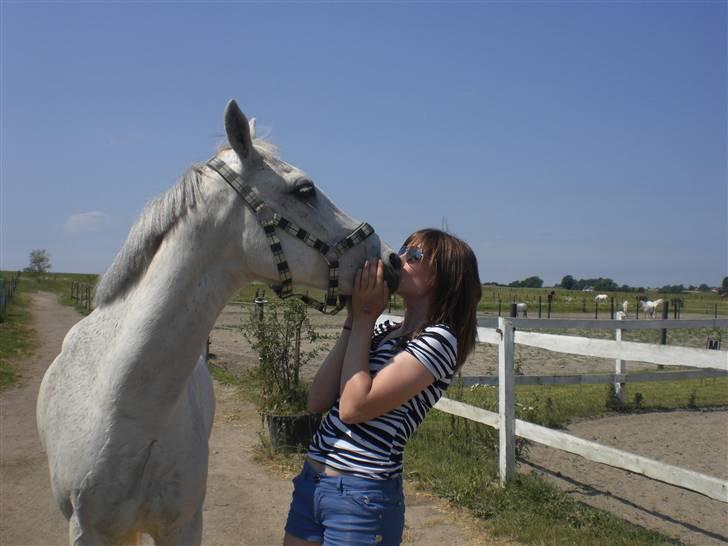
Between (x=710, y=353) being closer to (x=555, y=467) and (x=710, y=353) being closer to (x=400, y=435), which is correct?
(x=555, y=467)

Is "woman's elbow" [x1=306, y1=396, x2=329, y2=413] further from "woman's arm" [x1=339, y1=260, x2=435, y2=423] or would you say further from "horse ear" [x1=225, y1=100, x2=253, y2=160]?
"horse ear" [x1=225, y1=100, x2=253, y2=160]

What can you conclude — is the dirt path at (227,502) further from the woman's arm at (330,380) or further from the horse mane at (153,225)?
the horse mane at (153,225)

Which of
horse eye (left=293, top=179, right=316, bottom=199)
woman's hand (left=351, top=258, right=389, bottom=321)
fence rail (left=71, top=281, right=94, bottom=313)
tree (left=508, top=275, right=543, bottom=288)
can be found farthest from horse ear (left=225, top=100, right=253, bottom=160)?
tree (left=508, top=275, right=543, bottom=288)

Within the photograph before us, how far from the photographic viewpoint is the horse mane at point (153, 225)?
214cm

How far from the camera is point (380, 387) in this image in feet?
5.97

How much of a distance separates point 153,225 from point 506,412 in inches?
164

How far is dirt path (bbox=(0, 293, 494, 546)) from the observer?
446 cm

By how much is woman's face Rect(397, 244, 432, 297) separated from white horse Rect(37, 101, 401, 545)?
2.1 inches

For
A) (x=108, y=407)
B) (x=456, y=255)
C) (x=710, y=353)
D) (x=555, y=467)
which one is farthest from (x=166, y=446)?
(x=555, y=467)

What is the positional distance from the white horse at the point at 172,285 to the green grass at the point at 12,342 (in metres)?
9.19

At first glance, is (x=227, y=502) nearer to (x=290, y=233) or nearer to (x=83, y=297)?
(x=290, y=233)

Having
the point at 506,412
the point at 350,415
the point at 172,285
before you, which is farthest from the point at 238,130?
the point at 506,412

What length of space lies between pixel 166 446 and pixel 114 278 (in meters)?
0.71

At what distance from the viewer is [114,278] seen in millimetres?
2244
